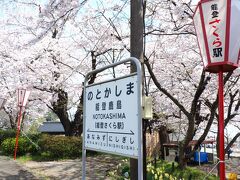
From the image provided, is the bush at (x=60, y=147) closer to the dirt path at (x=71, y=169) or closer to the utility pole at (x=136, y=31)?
the dirt path at (x=71, y=169)

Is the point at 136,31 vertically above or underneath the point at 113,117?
above

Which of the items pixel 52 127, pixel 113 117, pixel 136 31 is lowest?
pixel 52 127

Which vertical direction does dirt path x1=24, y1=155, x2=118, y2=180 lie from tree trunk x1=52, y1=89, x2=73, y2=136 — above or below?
below

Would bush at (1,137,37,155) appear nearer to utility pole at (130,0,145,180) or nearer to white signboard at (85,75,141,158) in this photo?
utility pole at (130,0,145,180)

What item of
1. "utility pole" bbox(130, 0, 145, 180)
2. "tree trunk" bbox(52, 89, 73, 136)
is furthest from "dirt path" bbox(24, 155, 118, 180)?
"utility pole" bbox(130, 0, 145, 180)

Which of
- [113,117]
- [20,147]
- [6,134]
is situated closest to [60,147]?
[20,147]

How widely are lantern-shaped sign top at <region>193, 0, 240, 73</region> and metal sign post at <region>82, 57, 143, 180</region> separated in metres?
0.92

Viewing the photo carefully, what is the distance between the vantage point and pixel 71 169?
435 inches

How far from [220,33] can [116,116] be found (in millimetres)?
1584

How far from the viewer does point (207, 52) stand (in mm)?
4051

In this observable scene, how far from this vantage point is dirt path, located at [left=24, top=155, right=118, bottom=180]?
9.68m

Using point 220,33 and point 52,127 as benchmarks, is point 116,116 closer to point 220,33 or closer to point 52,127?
point 220,33

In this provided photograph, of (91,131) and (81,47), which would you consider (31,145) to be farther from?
(91,131)

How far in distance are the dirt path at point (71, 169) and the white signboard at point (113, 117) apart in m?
5.11
